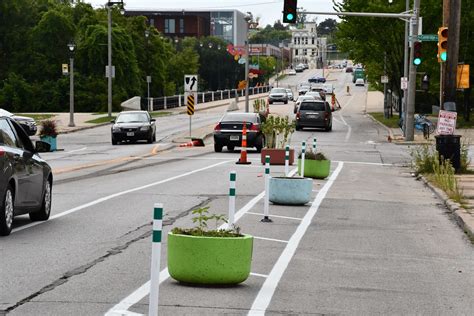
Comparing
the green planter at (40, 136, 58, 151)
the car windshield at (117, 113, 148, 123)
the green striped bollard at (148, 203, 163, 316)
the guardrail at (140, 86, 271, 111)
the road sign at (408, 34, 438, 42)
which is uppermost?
the road sign at (408, 34, 438, 42)

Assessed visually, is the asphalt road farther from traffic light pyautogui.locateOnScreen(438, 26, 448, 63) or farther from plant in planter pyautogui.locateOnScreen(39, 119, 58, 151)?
plant in planter pyautogui.locateOnScreen(39, 119, 58, 151)

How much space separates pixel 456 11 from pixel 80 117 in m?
50.1

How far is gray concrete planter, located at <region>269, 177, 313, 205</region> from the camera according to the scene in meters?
18.4

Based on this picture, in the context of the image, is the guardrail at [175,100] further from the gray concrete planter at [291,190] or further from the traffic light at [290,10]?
the gray concrete planter at [291,190]

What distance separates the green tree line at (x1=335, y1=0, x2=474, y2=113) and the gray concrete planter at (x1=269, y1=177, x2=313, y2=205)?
4203cm

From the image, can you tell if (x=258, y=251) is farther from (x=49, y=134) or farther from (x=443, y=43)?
(x=49, y=134)

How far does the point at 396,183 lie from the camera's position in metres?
25.6

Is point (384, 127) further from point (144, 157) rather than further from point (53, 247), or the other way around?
point (53, 247)

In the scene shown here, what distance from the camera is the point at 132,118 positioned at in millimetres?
48000

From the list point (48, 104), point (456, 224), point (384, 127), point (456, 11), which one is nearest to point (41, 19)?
point (48, 104)

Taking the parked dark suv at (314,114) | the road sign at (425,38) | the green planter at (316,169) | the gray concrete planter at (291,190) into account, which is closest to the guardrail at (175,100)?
the parked dark suv at (314,114)

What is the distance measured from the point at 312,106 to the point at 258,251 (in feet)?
146

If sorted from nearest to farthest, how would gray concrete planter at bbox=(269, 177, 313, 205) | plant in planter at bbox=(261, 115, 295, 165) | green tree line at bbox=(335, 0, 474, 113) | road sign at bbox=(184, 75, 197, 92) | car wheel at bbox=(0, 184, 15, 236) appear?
car wheel at bbox=(0, 184, 15, 236), gray concrete planter at bbox=(269, 177, 313, 205), plant in planter at bbox=(261, 115, 295, 165), road sign at bbox=(184, 75, 197, 92), green tree line at bbox=(335, 0, 474, 113)

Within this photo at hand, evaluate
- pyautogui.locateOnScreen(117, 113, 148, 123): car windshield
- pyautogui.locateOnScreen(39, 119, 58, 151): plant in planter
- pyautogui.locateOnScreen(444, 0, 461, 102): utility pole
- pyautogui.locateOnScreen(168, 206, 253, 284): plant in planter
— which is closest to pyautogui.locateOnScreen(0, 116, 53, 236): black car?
pyautogui.locateOnScreen(168, 206, 253, 284): plant in planter
